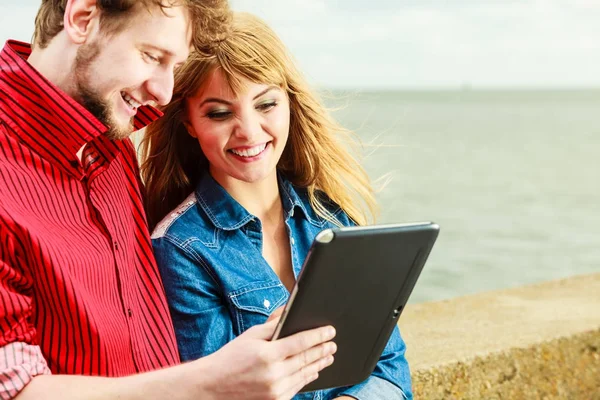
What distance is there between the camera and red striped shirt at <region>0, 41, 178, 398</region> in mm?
1734

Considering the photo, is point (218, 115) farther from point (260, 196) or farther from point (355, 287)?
point (355, 287)

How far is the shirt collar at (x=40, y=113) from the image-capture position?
6.28 feet

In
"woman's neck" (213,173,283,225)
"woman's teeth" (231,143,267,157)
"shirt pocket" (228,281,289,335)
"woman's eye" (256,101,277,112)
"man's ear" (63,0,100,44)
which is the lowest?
"shirt pocket" (228,281,289,335)

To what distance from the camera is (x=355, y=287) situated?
186 cm

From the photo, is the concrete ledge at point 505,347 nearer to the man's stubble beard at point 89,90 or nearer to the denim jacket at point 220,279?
the denim jacket at point 220,279

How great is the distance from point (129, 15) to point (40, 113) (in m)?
0.31

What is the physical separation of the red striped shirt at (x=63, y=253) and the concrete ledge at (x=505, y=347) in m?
1.08

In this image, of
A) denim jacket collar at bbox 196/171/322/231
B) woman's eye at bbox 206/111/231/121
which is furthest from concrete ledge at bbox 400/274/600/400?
woman's eye at bbox 206/111/231/121

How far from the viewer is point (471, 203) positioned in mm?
17594

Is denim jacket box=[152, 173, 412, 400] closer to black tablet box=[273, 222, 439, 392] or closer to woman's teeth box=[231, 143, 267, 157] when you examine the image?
woman's teeth box=[231, 143, 267, 157]

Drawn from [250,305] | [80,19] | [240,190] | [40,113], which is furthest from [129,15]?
[250,305]

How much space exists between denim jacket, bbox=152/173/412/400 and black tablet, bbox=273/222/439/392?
0.33 metres

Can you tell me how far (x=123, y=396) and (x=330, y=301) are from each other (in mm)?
462

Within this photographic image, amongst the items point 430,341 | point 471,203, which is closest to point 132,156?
point 430,341
